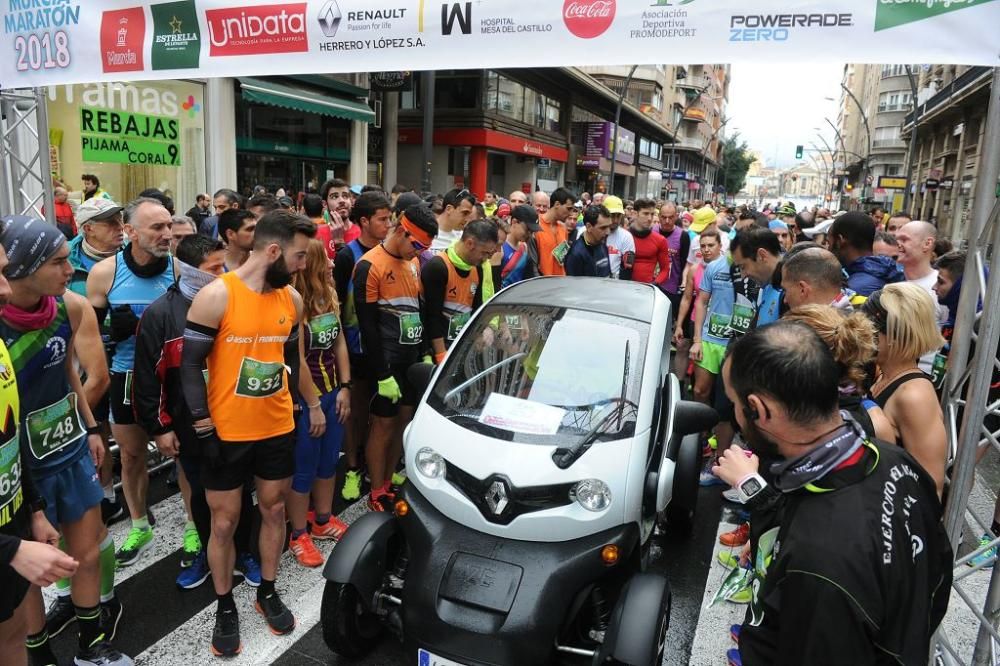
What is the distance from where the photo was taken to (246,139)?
15812 mm

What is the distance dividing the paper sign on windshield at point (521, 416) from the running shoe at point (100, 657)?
1973 millimetres

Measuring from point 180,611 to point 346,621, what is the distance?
3.84ft

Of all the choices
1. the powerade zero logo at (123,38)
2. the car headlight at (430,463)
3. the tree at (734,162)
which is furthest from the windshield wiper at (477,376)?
the tree at (734,162)

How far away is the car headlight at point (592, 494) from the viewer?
2848mm

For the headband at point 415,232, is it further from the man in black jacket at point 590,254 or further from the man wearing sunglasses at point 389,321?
the man in black jacket at point 590,254

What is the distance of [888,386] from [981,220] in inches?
33.9

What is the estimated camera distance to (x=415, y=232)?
14.9 ft

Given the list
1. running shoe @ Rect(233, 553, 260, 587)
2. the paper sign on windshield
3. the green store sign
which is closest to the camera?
the paper sign on windshield

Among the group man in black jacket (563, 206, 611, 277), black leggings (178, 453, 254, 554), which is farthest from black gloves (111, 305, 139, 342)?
man in black jacket (563, 206, 611, 277)

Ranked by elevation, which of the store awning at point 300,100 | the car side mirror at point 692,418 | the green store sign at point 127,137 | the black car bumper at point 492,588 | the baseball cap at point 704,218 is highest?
the store awning at point 300,100

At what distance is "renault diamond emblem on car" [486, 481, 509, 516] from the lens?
112 inches

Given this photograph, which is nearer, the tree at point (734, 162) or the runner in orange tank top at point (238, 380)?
the runner in orange tank top at point (238, 380)

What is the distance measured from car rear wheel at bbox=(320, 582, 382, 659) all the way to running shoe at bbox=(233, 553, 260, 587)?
3.23 ft

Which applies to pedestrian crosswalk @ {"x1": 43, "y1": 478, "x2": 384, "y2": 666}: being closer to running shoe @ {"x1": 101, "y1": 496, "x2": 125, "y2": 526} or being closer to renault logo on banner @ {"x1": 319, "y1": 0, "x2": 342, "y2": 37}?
running shoe @ {"x1": 101, "y1": 496, "x2": 125, "y2": 526}
